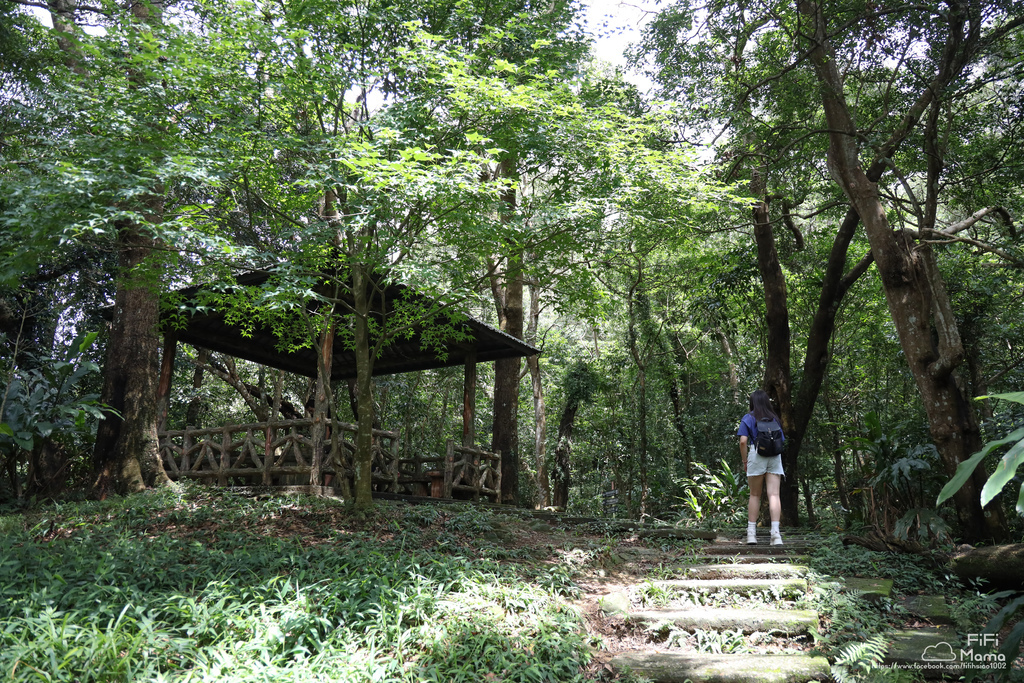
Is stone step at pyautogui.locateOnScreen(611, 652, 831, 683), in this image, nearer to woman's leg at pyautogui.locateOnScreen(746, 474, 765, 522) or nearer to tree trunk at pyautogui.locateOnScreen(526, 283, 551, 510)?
woman's leg at pyautogui.locateOnScreen(746, 474, 765, 522)

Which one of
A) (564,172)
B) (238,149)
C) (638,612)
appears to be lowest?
(638,612)

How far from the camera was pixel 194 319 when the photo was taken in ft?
36.9

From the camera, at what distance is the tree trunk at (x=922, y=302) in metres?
6.63

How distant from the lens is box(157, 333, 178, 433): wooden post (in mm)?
10766

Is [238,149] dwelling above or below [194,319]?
above

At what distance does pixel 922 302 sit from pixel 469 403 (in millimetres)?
7709

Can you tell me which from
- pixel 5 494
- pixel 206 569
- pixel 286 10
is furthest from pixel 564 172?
pixel 5 494

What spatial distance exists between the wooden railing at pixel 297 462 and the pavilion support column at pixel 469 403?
0.29 metres

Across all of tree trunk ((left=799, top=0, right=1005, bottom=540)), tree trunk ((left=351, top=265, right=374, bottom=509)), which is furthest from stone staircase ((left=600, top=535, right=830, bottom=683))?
tree trunk ((left=351, top=265, right=374, bottom=509))

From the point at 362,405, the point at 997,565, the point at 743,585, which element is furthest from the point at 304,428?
the point at 997,565

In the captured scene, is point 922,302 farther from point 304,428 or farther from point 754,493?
point 304,428

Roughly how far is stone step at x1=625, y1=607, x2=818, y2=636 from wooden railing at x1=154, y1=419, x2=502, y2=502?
18.1ft

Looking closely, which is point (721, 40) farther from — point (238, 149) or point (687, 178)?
point (238, 149)

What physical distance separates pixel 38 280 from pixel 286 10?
29.8 ft
